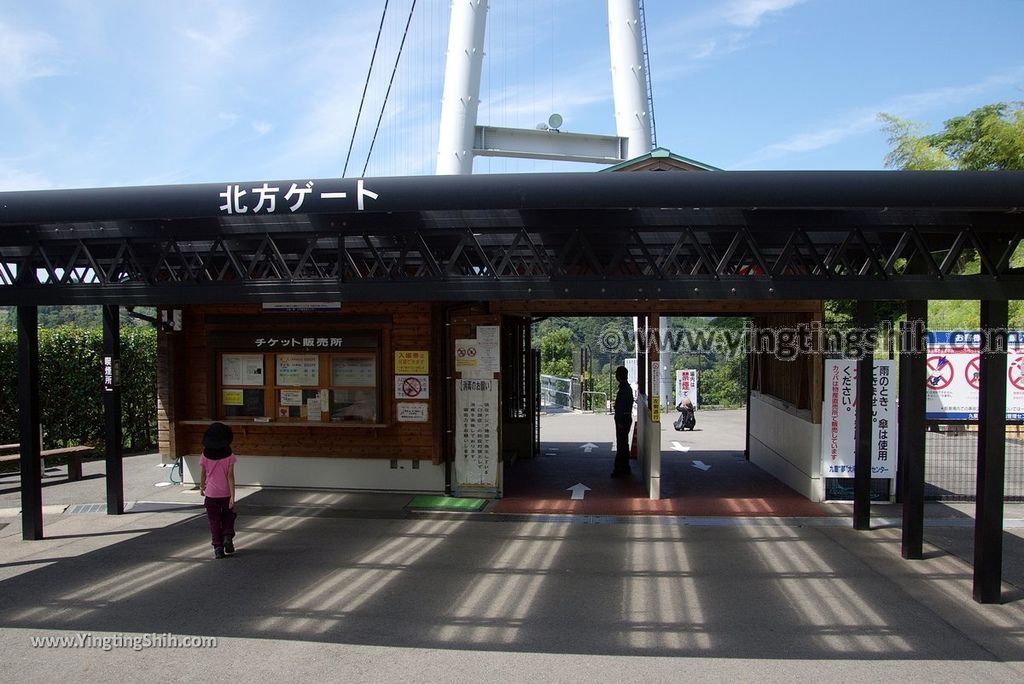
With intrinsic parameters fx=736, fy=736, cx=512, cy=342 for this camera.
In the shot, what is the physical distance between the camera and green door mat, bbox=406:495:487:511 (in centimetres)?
977

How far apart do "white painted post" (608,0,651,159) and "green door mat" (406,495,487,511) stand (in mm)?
13151

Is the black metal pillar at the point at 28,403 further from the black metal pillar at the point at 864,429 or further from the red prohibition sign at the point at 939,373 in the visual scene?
the red prohibition sign at the point at 939,373

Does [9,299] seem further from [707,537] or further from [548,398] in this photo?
[548,398]

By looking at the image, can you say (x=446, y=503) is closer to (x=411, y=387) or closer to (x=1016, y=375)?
(x=411, y=387)

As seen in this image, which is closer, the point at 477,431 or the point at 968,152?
the point at 477,431

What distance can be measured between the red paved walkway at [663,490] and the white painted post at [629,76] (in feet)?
32.8

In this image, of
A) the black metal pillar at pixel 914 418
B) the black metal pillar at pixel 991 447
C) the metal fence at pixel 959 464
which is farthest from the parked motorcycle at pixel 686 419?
the black metal pillar at pixel 991 447

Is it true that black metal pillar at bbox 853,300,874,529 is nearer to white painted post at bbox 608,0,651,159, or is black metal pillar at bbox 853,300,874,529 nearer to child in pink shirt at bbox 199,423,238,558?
child in pink shirt at bbox 199,423,238,558

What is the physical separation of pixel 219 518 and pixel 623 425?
6.59 m

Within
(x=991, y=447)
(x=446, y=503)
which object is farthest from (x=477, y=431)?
(x=991, y=447)

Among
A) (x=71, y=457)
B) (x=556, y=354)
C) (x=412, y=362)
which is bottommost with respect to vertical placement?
(x=71, y=457)

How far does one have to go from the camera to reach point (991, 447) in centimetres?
620

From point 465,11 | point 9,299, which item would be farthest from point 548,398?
point 9,299

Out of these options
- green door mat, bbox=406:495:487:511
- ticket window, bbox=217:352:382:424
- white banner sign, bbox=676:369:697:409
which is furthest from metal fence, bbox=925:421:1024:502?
ticket window, bbox=217:352:382:424
